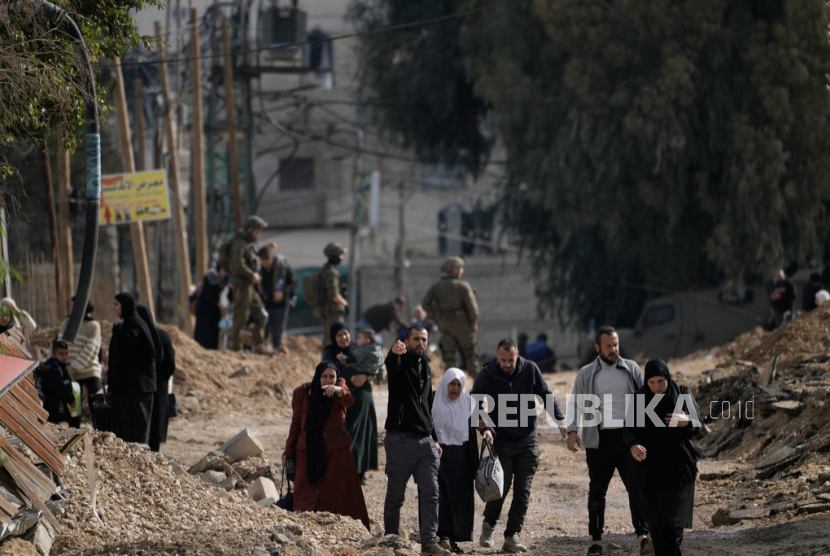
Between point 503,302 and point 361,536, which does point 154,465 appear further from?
point 503,302

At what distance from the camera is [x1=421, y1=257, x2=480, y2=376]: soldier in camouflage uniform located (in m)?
14.0

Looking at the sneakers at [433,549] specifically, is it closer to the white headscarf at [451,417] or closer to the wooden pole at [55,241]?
the white headscarf at [451,417]

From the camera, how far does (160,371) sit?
9.96 metres

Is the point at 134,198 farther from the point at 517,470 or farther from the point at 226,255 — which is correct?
the point at 517,470

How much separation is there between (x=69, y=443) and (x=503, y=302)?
93.3ft

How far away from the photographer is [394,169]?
42375 millimetres

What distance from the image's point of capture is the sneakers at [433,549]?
7.39 metres

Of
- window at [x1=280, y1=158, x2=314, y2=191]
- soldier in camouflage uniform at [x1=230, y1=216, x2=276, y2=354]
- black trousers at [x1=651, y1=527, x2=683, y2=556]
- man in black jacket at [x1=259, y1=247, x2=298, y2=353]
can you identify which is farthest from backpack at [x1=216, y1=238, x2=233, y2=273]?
window at [x1=280, y1=158, x2=314, y2=191]

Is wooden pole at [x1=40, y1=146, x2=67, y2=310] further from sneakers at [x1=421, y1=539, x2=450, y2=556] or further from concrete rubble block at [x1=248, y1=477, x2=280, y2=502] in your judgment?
sneakers at [x1=421, y1=539, x2=450, y2=556]

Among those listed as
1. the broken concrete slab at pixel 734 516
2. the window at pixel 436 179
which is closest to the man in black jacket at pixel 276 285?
the broken concrete slab at pixel 734 516

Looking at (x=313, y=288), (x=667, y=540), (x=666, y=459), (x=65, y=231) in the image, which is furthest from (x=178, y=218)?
(x=667, y=540)

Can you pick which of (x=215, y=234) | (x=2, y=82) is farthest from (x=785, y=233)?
(x=2, y=82)

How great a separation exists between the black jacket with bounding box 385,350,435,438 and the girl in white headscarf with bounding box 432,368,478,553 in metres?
0.11

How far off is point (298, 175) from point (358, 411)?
3283 cm
